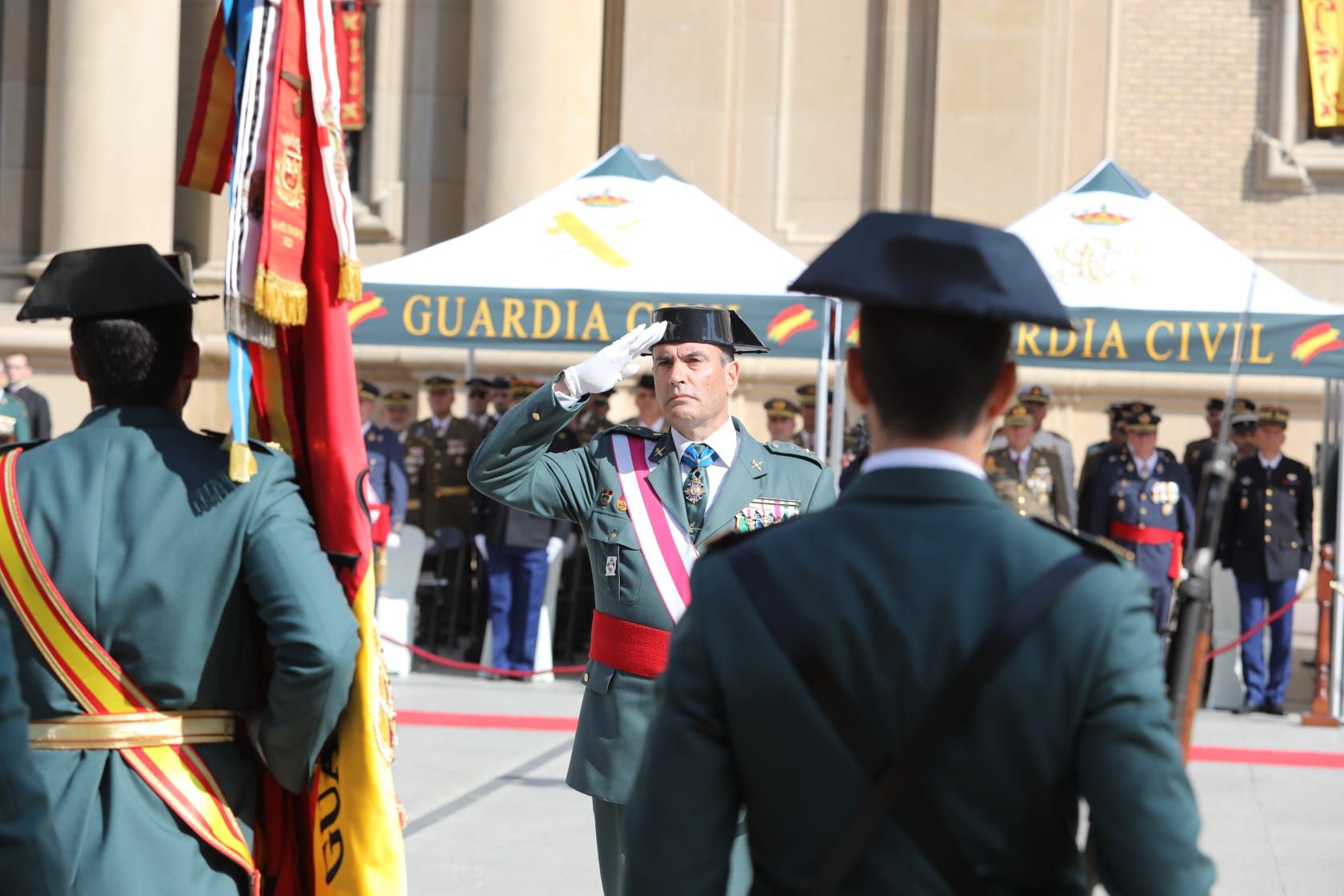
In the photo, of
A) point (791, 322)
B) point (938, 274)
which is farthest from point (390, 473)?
point (938, 274)

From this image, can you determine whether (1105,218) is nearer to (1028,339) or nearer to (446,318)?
(1028,339)

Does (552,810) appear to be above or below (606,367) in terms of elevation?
below

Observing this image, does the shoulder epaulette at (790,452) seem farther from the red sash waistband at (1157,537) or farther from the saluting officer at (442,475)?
the saluting officer at (442,475)

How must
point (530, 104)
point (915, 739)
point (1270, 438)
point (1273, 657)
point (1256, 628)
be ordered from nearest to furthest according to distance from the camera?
point (915, 739), point (1256, 628), point (1273, 657), point (1270, 438), point (530, 104)

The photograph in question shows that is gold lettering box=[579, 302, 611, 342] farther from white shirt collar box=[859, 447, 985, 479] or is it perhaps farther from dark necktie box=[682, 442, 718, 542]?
white shirt collar box=[859, 447, 985, 479]

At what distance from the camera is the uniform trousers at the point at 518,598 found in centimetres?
1266

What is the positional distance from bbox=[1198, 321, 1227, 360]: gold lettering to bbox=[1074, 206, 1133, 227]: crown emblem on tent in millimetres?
893

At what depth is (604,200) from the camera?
11.2 m

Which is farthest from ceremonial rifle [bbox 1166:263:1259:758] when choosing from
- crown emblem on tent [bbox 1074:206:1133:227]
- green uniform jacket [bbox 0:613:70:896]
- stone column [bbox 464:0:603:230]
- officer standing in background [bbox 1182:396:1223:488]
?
stone column [bbox 464:0:603:230]

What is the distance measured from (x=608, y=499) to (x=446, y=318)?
616 cm

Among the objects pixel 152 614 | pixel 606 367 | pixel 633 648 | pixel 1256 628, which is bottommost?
pixel 1256 628

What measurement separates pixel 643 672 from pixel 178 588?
164 cm

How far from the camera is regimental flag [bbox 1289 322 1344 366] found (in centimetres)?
1046

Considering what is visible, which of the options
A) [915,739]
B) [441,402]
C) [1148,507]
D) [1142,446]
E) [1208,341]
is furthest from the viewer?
[441,402]
